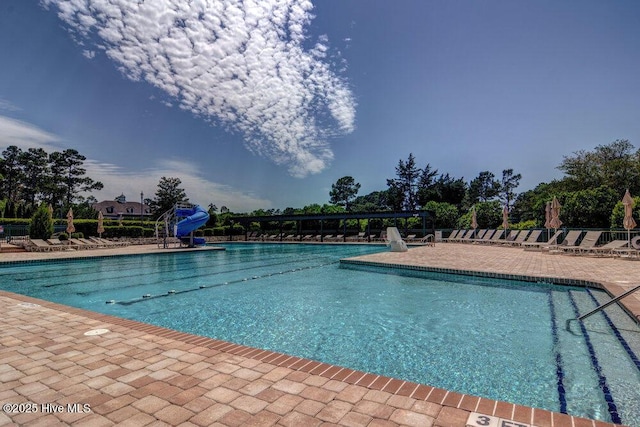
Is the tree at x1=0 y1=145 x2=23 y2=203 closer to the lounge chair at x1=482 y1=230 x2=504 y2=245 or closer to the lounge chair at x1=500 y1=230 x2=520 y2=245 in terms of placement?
the lounge chair at x1=482 y1=230 x2=504 y2=245

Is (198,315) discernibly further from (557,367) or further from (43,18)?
(43,18)

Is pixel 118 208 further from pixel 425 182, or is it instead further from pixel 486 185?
pixel 486 185

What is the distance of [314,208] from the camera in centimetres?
4256

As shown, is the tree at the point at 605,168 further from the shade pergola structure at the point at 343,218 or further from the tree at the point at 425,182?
the tree at the point at 425,182

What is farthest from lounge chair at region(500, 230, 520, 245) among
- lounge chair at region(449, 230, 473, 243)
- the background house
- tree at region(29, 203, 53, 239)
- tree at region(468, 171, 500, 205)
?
the background house

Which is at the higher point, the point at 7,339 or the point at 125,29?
the point at 125,29

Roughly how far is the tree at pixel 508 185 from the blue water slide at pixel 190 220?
5090 centimetres

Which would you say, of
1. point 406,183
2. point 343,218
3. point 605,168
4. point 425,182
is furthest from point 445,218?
point 406,183

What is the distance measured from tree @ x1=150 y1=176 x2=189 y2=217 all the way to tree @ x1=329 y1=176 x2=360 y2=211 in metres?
25.0

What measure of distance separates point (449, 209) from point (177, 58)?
27678mm

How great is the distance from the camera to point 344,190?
2169 inches

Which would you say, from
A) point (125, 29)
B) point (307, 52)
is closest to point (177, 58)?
point (125, 29)

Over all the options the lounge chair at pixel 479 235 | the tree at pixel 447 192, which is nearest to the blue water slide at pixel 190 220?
the lounge chair at pixel 479 235

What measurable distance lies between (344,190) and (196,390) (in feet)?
175
